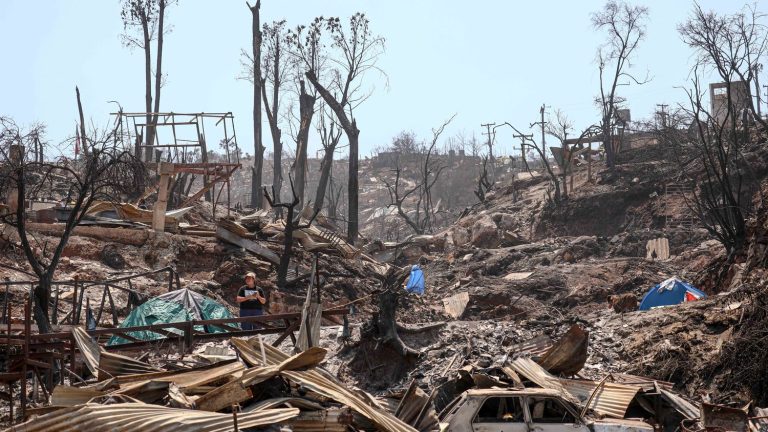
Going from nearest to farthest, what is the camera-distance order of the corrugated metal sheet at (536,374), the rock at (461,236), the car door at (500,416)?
the car door at (500,416) < the corrugated metal sheet at (536,374) < the rock at (461,236)

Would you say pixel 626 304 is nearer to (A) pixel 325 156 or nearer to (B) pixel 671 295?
(B) pixel 671 295

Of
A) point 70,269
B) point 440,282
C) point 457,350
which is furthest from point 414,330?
point 440,282

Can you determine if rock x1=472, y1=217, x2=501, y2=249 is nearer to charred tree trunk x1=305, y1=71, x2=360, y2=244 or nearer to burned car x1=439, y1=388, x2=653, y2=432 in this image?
charred tree trunk x1=305, y1=71, x2=360, y2=244

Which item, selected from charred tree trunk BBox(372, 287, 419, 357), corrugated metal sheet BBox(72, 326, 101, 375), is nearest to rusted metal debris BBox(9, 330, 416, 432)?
corrugated metal sheet BBox(72, 326, 101, 375)

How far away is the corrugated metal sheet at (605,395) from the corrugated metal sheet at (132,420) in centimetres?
443

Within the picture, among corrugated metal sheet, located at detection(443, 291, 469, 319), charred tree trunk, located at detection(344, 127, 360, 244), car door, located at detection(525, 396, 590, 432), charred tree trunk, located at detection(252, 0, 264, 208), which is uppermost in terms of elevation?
charred tree trunk, located at detection(252, 0, 264, 208)

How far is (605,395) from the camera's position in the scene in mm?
11820

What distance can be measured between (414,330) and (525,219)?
26.4 m

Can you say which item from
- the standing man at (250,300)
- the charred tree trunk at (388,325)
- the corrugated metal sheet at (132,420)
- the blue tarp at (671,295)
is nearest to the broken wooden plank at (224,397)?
the corrugated metal sheet at (132,420)

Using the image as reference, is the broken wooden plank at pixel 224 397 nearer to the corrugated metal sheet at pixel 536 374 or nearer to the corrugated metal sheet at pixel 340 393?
the corrugated metal sheet at pixel 340 393

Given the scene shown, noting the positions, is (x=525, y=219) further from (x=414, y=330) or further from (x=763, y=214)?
(x=414, y=330)

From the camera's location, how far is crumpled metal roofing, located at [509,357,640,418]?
1137 centimetres

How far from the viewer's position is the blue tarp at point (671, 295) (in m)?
19.5

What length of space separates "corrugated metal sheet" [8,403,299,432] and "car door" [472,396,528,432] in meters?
2.65
